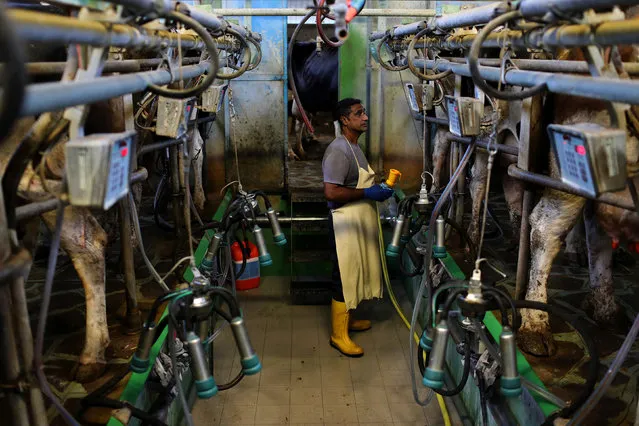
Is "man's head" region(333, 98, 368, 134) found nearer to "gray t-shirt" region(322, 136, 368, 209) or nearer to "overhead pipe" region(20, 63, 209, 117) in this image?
"gray t-shirt" region(322, 136, 368, 209)

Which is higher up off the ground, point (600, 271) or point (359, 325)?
point (600, 271)

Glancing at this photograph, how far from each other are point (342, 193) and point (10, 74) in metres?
4.15

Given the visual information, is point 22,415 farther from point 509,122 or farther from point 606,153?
point 509,122

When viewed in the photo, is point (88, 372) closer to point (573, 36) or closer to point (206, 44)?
point (206, 44)

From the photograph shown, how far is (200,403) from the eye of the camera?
4.72 m

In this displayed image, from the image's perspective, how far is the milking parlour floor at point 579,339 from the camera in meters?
3.38

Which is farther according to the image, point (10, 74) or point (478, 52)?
point (478, 52)

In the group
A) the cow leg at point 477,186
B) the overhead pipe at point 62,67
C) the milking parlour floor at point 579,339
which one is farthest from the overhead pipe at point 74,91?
the cow leg at point 477,186

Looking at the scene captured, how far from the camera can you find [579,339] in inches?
159

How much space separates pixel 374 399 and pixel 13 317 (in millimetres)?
3058

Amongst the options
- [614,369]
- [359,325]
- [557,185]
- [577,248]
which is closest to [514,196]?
[577,248]

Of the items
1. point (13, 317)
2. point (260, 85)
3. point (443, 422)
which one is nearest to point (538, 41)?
point (13, 317)

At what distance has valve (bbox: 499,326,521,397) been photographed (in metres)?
2.39

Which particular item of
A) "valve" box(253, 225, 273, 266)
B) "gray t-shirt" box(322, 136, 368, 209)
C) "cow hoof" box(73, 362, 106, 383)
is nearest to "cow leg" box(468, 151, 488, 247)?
"gray t-shirt" box(322, 136, 368, 209)
